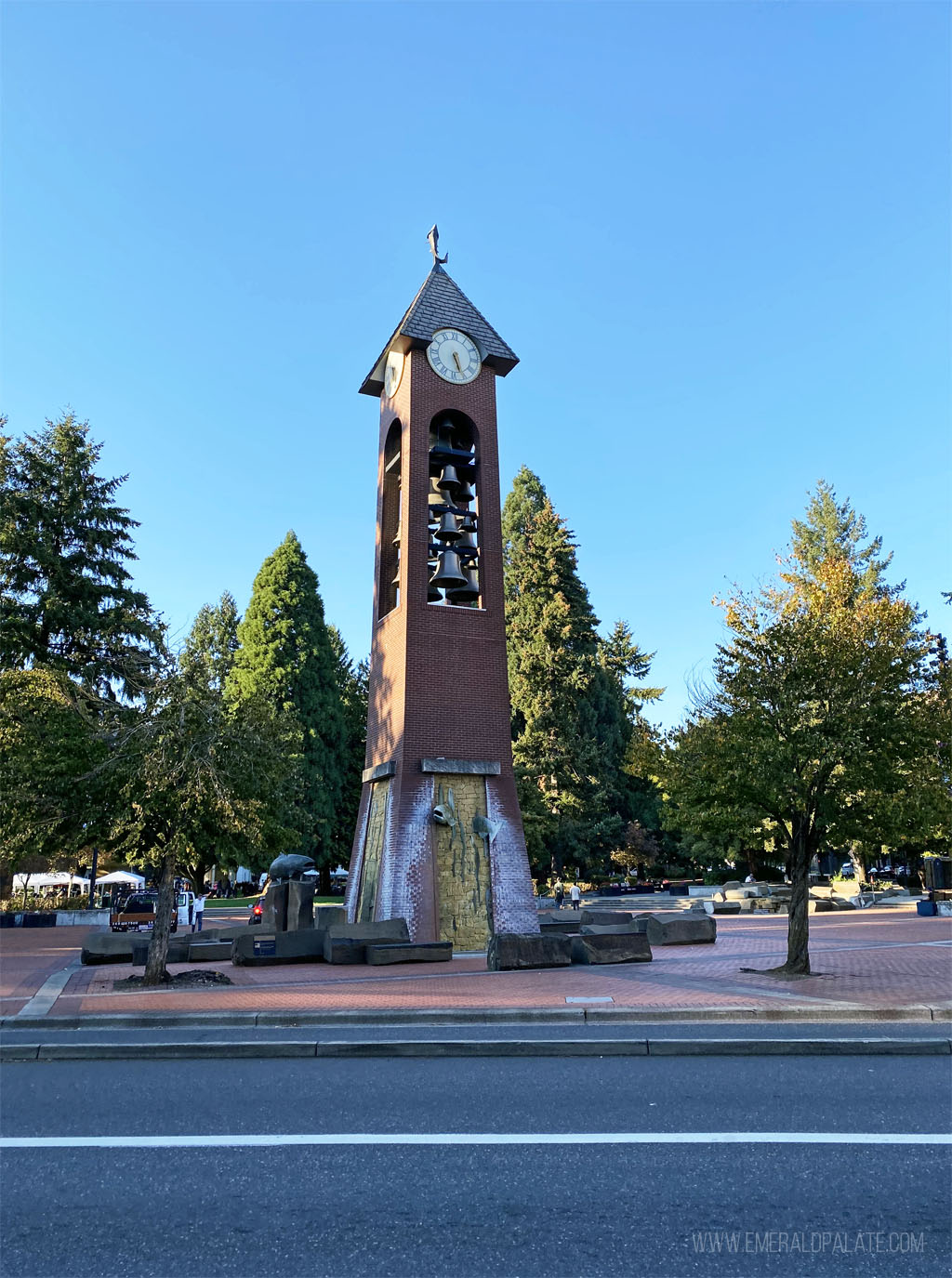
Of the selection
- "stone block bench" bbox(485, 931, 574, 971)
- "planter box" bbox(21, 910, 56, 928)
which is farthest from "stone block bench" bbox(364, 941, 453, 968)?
"planter box" bbox(21, 910, 56, 928)

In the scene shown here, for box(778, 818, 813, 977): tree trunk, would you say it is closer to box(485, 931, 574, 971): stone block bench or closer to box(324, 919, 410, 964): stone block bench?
box(485, 931, 574, 971): stone block bench

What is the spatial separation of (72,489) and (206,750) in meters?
24.4

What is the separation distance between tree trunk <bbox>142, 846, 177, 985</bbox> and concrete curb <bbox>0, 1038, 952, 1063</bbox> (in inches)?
220

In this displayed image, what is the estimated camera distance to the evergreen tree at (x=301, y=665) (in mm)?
45188

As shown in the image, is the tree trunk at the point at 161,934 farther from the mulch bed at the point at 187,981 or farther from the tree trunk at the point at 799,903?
the tree trunk at the point at 799,903

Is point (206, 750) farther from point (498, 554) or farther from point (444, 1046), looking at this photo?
point (498, 554)

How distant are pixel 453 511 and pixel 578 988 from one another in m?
12.6

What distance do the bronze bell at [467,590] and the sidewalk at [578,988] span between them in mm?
8365

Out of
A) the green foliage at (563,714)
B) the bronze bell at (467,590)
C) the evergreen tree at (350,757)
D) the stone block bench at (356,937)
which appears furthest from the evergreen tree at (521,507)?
the stone block bench at (356,937)

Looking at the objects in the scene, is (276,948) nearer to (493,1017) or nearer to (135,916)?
(493,1017)

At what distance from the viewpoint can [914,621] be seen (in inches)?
1935

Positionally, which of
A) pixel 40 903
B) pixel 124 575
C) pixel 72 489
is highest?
pixel 72 489

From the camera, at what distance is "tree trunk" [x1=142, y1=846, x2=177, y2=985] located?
14289 mm

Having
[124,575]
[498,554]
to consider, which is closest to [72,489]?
[124,575]
